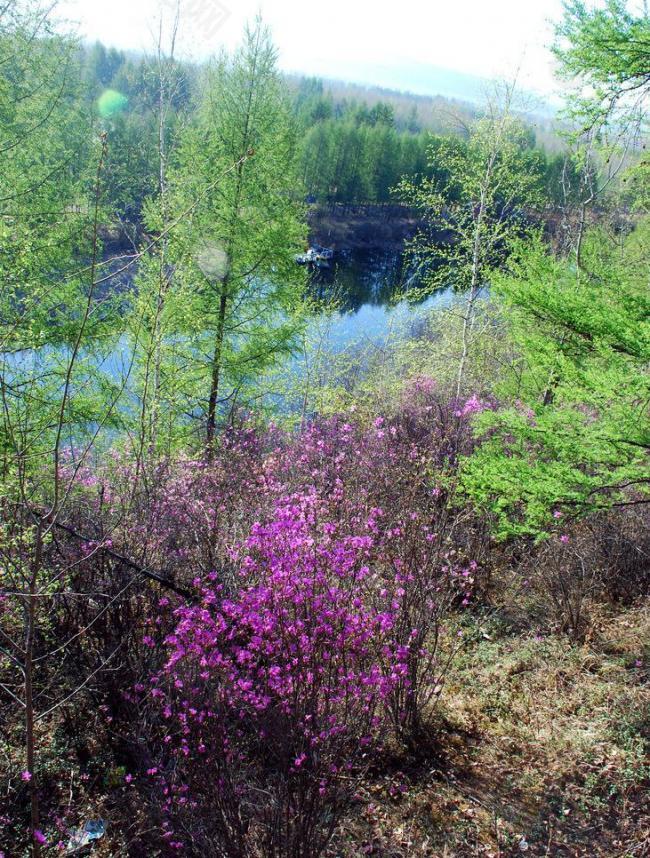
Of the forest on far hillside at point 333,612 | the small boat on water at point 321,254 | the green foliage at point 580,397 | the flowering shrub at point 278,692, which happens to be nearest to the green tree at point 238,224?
the forest on far hillside at point 333,612

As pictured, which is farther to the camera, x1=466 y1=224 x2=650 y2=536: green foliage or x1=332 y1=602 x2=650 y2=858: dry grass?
x1=466 y1=224 x2=650 y2=536: green foliage

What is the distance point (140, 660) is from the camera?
3916 mm

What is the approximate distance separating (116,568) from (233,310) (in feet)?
21.3

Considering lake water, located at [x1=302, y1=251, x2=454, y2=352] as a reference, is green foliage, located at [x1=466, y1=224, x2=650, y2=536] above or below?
above

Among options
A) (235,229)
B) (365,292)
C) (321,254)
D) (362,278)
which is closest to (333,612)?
(235,229)

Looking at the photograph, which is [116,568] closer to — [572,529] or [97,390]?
[572,529]

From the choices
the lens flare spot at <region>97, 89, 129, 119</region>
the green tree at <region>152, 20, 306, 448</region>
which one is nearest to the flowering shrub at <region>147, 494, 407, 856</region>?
the green tree at <region>152, 20, 306, 448</region>

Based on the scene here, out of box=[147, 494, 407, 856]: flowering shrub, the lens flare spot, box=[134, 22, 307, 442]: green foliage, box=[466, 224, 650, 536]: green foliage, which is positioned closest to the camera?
box=[147, 494, 407, 856]: flowering shrub

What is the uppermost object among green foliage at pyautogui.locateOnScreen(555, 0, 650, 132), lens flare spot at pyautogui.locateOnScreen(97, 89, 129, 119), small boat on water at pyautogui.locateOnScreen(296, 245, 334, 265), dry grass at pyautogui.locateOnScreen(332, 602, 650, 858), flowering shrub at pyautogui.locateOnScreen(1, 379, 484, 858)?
lens flare spot at pyautogui.locateOnScreen(97, 89, 129, 119)

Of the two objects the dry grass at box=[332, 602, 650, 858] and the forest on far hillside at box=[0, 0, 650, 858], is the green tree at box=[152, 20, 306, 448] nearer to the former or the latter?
the forest on far hillside at box=[0, 0, 650, 858]

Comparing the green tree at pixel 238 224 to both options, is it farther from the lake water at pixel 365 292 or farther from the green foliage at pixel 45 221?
the lake water at pixel 365 292

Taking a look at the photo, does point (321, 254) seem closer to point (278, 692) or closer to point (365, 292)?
point (365, 292)

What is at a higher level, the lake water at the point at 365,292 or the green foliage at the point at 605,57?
the green foliage at the point at 605,57

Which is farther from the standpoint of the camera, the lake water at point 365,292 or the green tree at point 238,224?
the lake water at point 365,292
